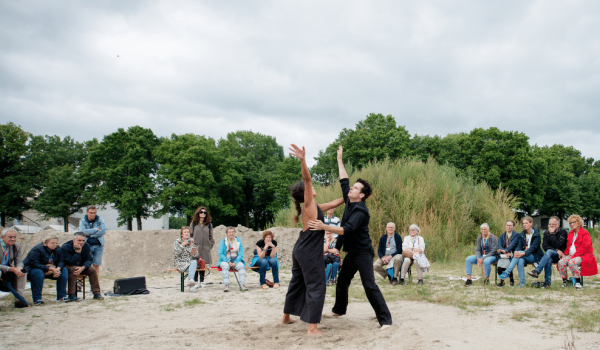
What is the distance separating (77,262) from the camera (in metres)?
7.67

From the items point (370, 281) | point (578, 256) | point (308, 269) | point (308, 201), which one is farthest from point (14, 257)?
point (578, 256)

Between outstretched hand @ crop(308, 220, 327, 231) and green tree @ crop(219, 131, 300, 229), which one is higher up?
green tree @ crop(219, 131, 300, 229)

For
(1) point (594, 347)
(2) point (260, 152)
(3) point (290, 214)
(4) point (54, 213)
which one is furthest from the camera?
(2) point (260, 152)

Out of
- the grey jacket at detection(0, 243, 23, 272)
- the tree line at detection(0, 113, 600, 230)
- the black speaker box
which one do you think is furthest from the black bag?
the tree line at detection(0, 113, 600, 230)

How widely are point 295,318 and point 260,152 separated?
36855mm

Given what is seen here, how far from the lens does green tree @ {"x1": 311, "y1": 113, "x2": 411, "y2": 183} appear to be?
101 ft

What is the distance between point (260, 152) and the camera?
41938 mm

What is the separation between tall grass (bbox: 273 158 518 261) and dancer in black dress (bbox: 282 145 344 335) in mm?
10717

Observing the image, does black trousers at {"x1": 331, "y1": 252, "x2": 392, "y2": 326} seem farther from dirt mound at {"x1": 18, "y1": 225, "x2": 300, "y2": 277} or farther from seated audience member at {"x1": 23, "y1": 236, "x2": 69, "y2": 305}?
dirt mound at {"x1": 18, "y1": 225, "x2": 300, "y2": 277}

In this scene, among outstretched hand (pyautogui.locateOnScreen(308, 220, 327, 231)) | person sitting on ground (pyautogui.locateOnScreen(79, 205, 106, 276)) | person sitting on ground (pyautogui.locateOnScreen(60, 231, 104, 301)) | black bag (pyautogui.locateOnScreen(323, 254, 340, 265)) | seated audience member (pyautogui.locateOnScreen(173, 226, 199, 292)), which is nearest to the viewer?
outstretched hand (pyautogui.locateOnScreen(308, 220, 327, 231))

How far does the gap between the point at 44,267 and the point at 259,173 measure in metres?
31.0

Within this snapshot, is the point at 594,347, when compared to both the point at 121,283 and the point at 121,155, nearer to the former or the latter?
the point at 121,283

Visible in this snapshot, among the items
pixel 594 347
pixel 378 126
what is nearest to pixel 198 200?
pixel 378 126

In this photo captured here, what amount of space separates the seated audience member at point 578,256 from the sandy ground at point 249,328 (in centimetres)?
260
